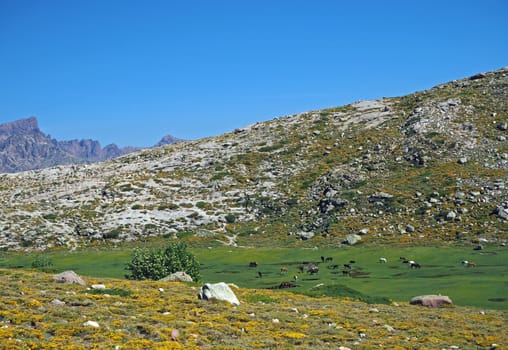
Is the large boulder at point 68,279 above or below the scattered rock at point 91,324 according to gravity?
above

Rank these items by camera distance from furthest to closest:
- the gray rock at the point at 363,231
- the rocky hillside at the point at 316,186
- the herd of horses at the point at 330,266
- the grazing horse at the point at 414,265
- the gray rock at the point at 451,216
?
the rocky hillside at the point at 316,186 < the gray rock at the point at 363,231 < the gray rock at the point at 451,216 < the grazing horse at the point at 414,265 < the herd of horses at the point at 330,266

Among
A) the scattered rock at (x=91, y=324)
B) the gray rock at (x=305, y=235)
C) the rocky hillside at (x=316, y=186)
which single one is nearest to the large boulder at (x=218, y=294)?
the scattered rock at (x=91, y=324)

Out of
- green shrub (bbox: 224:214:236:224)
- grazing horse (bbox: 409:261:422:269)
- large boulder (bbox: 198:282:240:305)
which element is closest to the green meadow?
grazing horse (bbox: 409:261:422:269)

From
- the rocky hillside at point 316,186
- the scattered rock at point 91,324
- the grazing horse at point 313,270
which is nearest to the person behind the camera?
the scattered rock at point 91,324

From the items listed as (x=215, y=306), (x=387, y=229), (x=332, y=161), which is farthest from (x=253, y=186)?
(x=215, y=306)

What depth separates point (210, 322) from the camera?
22.0m

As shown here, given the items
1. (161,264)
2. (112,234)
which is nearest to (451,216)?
(161,264)

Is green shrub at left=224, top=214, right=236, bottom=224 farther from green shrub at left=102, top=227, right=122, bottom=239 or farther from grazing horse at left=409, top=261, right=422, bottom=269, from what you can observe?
grazing horse at left=409, top=261, right=422, bottom=269

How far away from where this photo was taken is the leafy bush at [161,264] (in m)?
45.0

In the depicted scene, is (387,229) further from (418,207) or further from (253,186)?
(253,186)

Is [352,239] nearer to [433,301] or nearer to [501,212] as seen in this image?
[501,212]

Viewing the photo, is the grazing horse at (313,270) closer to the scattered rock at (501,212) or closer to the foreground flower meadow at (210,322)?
the foreground flower meadow at (210,322)

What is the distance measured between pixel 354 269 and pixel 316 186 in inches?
1745

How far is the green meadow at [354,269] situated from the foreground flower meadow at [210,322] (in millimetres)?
6879
